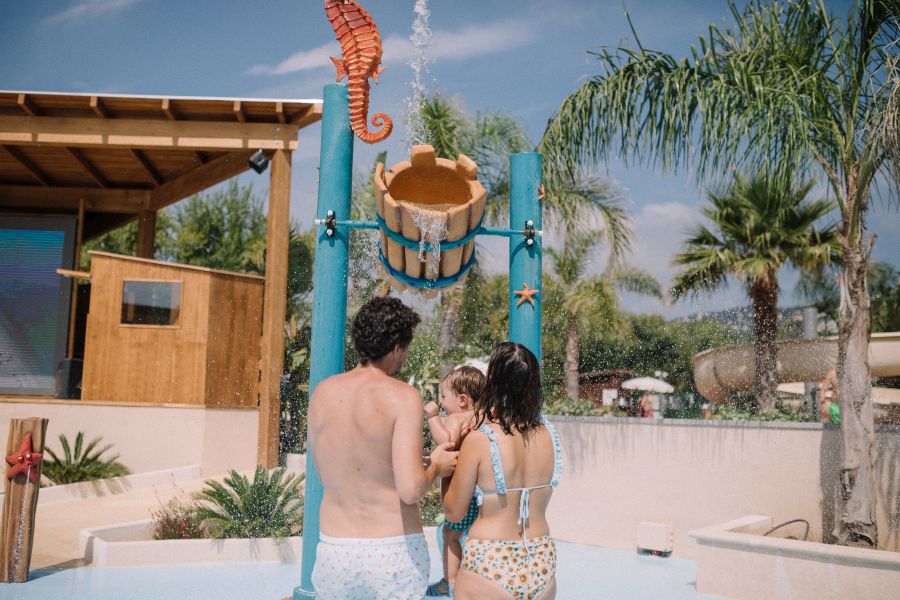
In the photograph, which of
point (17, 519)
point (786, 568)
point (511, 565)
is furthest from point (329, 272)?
point (786, 568)

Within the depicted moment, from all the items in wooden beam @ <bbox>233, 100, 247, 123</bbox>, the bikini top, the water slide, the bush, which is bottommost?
the bush

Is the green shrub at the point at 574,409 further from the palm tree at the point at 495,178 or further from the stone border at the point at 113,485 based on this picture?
the stone border at the point at 113,485

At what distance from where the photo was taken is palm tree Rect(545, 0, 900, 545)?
6.71 metres

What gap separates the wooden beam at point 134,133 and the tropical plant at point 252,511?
633 centimetres

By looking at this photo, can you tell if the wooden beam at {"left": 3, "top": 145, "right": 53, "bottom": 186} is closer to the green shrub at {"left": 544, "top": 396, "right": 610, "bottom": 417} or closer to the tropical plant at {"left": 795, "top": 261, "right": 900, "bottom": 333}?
the green shrub at {"left": 544, "top": 396, "right": 610, "bottom": 417}

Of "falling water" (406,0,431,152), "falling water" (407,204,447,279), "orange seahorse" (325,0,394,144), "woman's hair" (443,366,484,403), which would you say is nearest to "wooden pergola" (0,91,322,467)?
"falling water" (406,0,431,152)

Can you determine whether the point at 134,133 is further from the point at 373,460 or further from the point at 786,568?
the point at 373,460

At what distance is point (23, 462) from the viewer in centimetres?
614

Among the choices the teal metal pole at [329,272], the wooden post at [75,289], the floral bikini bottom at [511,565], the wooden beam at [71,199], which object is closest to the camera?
the floral bikini bottom at [511,565]

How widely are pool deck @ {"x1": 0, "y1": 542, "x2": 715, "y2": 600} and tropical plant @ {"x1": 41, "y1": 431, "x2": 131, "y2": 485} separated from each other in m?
3.80

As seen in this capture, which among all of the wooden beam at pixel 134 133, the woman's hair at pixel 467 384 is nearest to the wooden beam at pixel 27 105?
the wooden beam at pixel 134 133

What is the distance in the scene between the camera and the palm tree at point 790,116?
22.0 feet

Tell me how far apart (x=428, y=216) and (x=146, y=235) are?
42.5ft

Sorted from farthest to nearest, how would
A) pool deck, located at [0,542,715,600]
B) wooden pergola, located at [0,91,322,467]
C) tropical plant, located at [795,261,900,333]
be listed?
tropical plant, located at [795,261,900,333], wooden pergola, located at [0,91,322,467], pool deck, located at [0,542,715,600]
